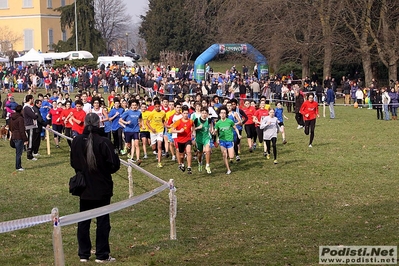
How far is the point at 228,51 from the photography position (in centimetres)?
5575

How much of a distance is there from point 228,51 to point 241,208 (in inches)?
1619

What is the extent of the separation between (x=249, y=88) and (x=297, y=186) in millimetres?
30131

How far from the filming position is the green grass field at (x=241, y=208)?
1118 centimetres

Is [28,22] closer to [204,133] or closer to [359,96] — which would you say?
[359,96]

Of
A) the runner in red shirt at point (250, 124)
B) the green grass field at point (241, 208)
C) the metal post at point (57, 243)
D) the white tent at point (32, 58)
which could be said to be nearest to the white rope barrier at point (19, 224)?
the metal post at point (57, 243)

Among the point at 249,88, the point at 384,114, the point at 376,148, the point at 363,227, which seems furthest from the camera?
the point at 249,88

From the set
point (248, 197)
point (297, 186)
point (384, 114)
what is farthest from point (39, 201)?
point (384, 114)

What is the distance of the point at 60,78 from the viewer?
5891cm

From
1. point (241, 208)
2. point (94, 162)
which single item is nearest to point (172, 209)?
point (94, 162)

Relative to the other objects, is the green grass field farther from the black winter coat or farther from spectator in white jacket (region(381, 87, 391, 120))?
spectator in white jacket (region(381, 87, 391, 120))

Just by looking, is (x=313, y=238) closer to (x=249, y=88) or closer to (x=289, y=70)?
(x=249, y=88)

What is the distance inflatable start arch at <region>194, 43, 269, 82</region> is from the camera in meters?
55.2

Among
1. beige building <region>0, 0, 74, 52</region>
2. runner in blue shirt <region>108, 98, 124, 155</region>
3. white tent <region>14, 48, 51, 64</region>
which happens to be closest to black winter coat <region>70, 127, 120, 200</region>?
runner in blue shirt <region>108, 98, 124, 155</region>

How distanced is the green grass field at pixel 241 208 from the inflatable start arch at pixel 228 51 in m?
29.5
